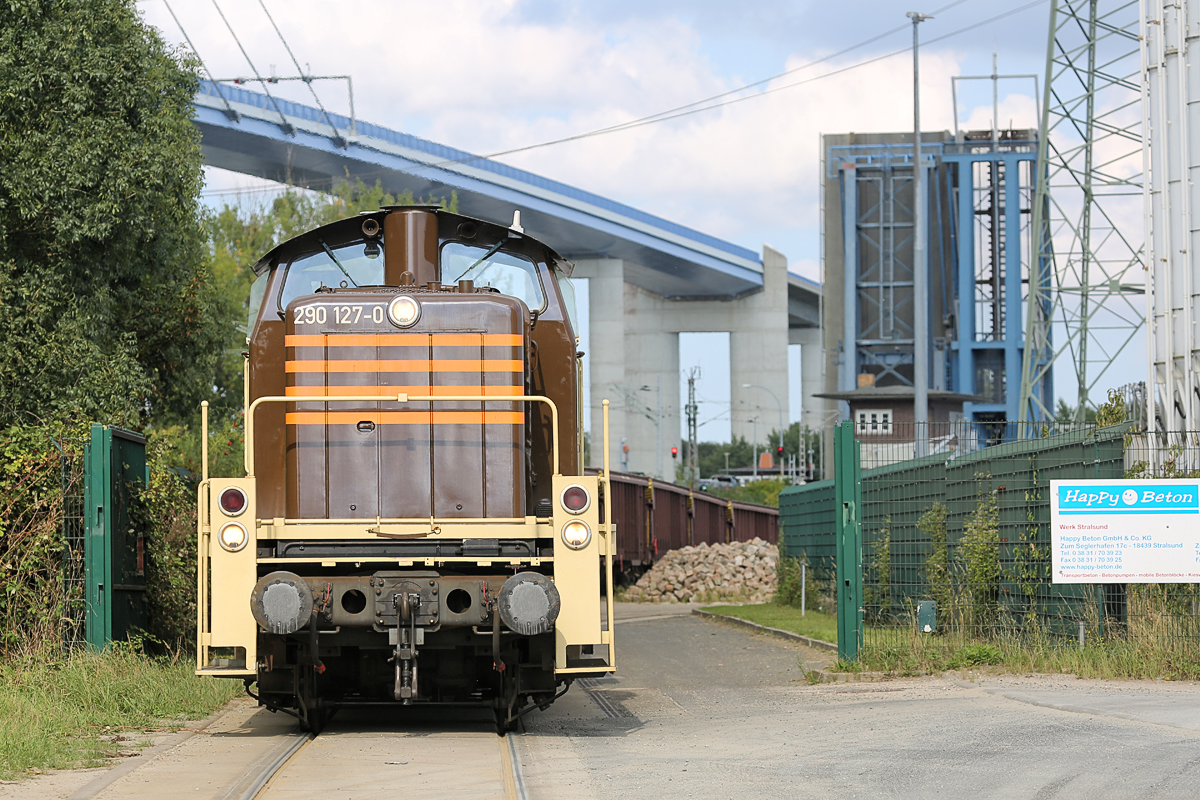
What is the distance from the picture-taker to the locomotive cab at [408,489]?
8.00m

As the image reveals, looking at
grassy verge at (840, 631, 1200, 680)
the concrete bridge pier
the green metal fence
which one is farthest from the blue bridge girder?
grassy verge at (840, 631, 1200, 680)

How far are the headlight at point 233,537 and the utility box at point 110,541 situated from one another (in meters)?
2.94

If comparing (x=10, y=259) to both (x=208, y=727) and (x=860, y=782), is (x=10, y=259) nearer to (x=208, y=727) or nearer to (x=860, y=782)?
(x=208, y=727)

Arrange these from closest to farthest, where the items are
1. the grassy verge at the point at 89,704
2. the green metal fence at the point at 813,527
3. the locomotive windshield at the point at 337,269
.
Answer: the grassy verge at the point at 89,704 < the locomotive windshield at the point at 337,269 < the green metal fence at the point at 813,527

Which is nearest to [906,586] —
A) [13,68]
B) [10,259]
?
[10,259]

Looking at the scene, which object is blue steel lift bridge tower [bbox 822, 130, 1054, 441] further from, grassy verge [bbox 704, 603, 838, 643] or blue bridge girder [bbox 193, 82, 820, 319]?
grassy verge [bbox 704, 603, 838, 643]

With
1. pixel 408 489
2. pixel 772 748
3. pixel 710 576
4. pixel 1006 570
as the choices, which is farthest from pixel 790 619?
pixel 408 489

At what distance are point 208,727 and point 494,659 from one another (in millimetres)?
2381

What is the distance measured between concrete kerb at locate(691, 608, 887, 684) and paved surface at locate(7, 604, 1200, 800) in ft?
1.30

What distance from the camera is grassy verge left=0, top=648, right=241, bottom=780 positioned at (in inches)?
289

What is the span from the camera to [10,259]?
1580 cm

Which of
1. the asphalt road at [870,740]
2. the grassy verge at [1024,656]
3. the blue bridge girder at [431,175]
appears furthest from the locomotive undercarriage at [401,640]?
the blue bridge girder at [431,175]

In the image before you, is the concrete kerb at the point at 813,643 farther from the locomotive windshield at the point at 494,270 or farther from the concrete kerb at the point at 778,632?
the locomotive windshield at the point at 494,270

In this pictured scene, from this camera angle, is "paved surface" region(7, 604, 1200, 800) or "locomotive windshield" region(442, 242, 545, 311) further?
"locomotive windshield" region(442, 242, 545, 311)
